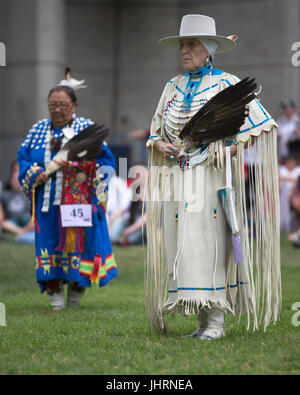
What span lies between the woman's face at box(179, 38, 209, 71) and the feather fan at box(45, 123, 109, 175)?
1.93 meters


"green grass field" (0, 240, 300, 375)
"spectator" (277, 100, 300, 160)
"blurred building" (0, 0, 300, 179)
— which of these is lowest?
"green grass field" (0, 240, 300, 375)

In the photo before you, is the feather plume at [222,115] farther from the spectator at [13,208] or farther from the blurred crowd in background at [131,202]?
the spectator at [13,208]

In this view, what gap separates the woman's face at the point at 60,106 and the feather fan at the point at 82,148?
0.22 m

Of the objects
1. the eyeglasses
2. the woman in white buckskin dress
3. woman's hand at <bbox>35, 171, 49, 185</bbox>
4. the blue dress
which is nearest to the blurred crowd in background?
the blue dress

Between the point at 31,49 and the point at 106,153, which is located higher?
the point at 31,49

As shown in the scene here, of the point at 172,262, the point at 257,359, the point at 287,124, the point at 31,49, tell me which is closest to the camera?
the point at 257,359

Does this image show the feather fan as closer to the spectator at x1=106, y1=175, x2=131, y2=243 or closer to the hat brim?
the hat brim

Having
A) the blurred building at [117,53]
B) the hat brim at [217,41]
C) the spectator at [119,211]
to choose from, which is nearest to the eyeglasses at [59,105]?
the hat brim at [217,41]

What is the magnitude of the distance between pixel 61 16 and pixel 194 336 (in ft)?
44.9

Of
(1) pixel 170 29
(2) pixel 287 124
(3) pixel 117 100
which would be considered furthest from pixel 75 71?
(2) pixel 287 124

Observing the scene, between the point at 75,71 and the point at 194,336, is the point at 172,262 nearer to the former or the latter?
the point at 194,336

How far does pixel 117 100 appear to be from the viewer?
19.1 m

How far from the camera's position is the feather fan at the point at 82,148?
7.02m

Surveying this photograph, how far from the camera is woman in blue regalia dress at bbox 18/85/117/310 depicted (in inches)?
277
